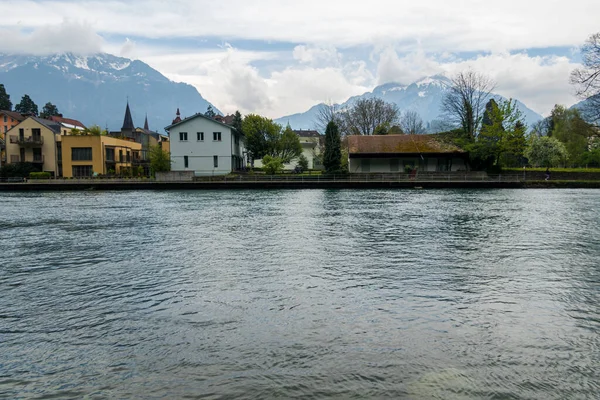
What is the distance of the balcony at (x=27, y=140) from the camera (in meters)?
66.6

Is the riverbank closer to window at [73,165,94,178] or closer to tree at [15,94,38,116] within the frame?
window at [73,165,94,178]

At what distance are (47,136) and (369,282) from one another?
66271 millimetres

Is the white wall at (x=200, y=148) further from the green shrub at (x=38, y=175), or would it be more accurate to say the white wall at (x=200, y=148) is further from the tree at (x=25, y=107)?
the tree at (x=25, y=107)

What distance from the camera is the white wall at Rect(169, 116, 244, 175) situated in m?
62.0

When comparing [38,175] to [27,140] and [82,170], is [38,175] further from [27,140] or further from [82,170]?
[27,140]

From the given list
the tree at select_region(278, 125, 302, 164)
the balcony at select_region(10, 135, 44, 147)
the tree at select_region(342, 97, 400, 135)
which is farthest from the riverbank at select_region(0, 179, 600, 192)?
the tree at select_region(342, 97, 400, 135)

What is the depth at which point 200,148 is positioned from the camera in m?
62.1

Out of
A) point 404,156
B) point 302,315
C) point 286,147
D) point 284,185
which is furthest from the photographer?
point 286,147

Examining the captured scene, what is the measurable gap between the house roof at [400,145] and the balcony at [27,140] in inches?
1603

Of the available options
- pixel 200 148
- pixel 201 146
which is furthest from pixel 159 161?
pixel 201 146

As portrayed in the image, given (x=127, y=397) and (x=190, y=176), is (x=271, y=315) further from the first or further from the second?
A: (x=190, y=176)

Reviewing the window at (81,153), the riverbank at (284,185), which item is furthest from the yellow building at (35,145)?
the riverbank at (284,185)

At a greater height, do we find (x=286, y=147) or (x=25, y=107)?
(x=25, y=107)

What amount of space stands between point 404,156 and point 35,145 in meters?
48.0
